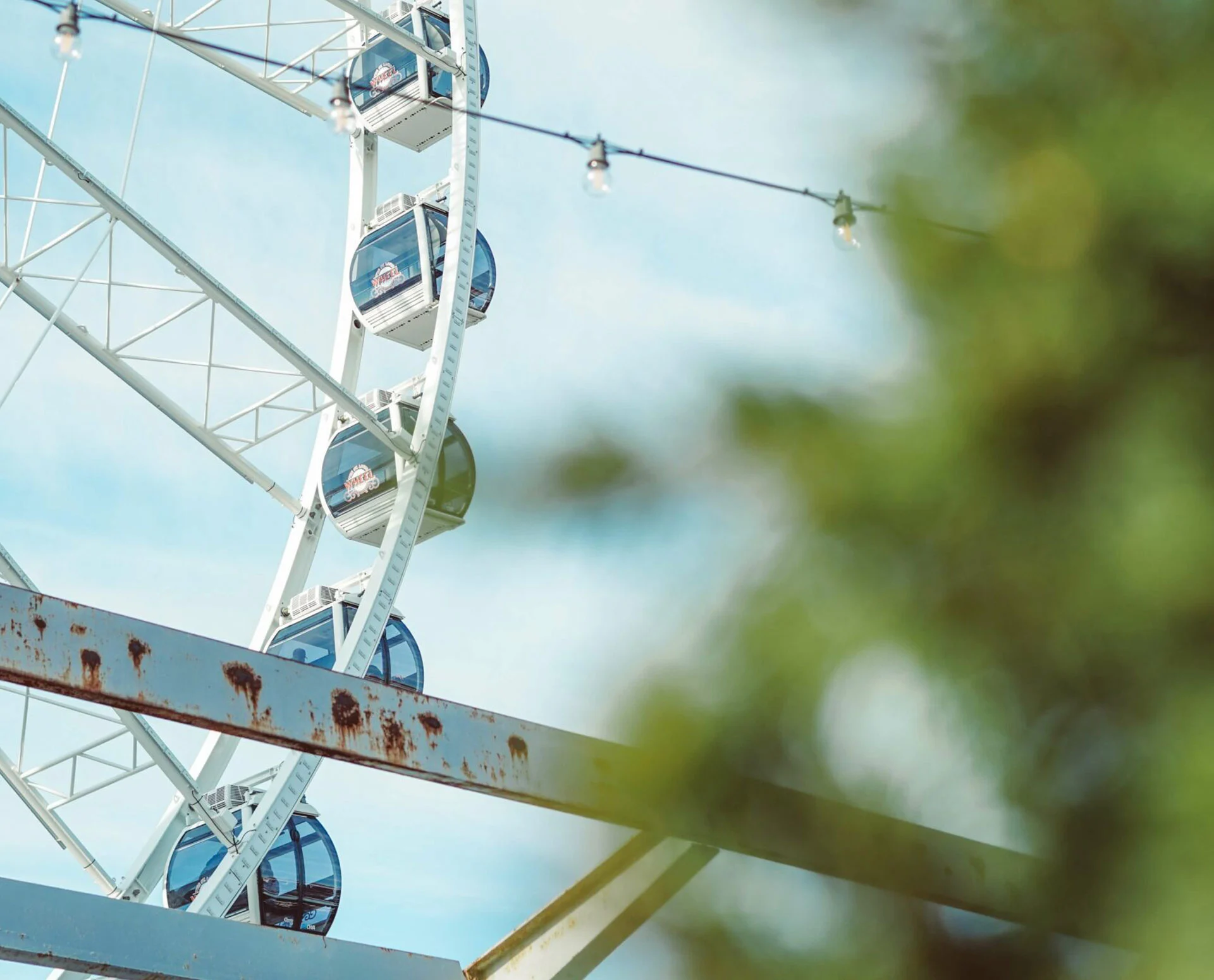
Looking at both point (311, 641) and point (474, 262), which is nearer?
point (311, 641)

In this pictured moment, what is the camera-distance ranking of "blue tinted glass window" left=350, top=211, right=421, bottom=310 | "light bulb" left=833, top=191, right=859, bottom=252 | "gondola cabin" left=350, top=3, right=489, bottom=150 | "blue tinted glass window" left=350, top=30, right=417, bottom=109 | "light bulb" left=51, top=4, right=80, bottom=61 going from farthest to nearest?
"blue tinted glass window" left=350, top=30, right=417, bottom=109 < "gondola cabin" left=350, top=3, right=489, bottom=150 < "blue tinted glass window" left=350, top=211, right=421, bottom=310 < "light bulb" left=51, top=4, right=80, bottom=61 < "light bulb" left=833, top=191, right=859, bottom=252

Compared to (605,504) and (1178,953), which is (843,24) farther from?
(1178,953)

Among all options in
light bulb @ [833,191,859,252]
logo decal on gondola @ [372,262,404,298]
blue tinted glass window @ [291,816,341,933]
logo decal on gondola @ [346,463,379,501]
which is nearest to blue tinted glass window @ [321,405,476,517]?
logo decal on gondola @ [346,463,379,501]

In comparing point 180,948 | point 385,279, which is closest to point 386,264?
point 385,279

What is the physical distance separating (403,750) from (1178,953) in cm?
133

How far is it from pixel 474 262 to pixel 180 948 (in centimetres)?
1310

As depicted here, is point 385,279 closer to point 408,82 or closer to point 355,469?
point 355,469

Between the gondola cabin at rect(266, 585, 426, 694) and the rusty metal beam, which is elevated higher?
the gondola cabin at rect(266, 585, 426, 694)

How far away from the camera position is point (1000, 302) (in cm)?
89

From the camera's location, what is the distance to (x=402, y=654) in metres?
14.8

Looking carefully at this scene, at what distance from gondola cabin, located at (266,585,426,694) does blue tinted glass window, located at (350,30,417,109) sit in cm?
484

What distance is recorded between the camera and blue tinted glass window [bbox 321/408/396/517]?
1448cm

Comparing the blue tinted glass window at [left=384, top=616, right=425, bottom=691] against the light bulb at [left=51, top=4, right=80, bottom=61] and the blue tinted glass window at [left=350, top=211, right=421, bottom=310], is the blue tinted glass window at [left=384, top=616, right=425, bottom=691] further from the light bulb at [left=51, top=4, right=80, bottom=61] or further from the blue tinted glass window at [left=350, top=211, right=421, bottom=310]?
the light bulb at [left=51, top=4, right=80, bottom=61]

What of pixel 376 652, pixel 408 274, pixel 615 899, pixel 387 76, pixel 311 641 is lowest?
pixel 615 899
